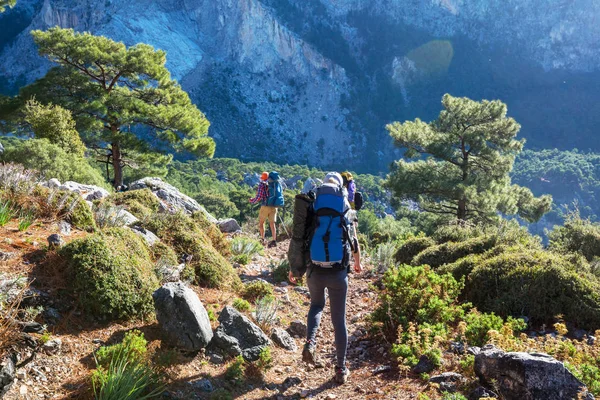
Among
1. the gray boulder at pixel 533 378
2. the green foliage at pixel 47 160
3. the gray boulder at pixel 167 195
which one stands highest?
the green foliage at pixel 47 160

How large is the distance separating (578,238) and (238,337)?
7.79 m

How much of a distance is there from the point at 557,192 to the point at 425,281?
283 feet

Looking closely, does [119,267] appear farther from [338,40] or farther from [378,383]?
[338,40]

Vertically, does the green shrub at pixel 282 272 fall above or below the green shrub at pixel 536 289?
below

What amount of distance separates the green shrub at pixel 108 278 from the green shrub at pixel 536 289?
13.4 feet

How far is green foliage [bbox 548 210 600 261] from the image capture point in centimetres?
783

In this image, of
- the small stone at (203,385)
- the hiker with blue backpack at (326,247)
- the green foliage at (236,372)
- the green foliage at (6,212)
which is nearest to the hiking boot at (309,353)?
the hiker with blue backpack at (326,247)

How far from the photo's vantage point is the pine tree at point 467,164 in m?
15.5

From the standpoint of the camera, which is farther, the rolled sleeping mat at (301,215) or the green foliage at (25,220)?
the green foliage at (25,220)

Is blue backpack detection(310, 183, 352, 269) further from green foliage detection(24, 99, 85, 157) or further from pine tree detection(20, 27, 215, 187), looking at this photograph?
pine tree detection(20, 27, 215, 187)

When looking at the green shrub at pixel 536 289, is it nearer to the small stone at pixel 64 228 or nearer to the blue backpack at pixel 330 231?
the blue backpack at pixel 330 231

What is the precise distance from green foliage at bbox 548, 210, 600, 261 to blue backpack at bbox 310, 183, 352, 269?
225 inches

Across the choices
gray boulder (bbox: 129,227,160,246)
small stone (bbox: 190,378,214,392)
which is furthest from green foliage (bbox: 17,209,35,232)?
small stone (bbox: 190,378,214,392)

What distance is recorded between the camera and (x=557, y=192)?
252 feet
